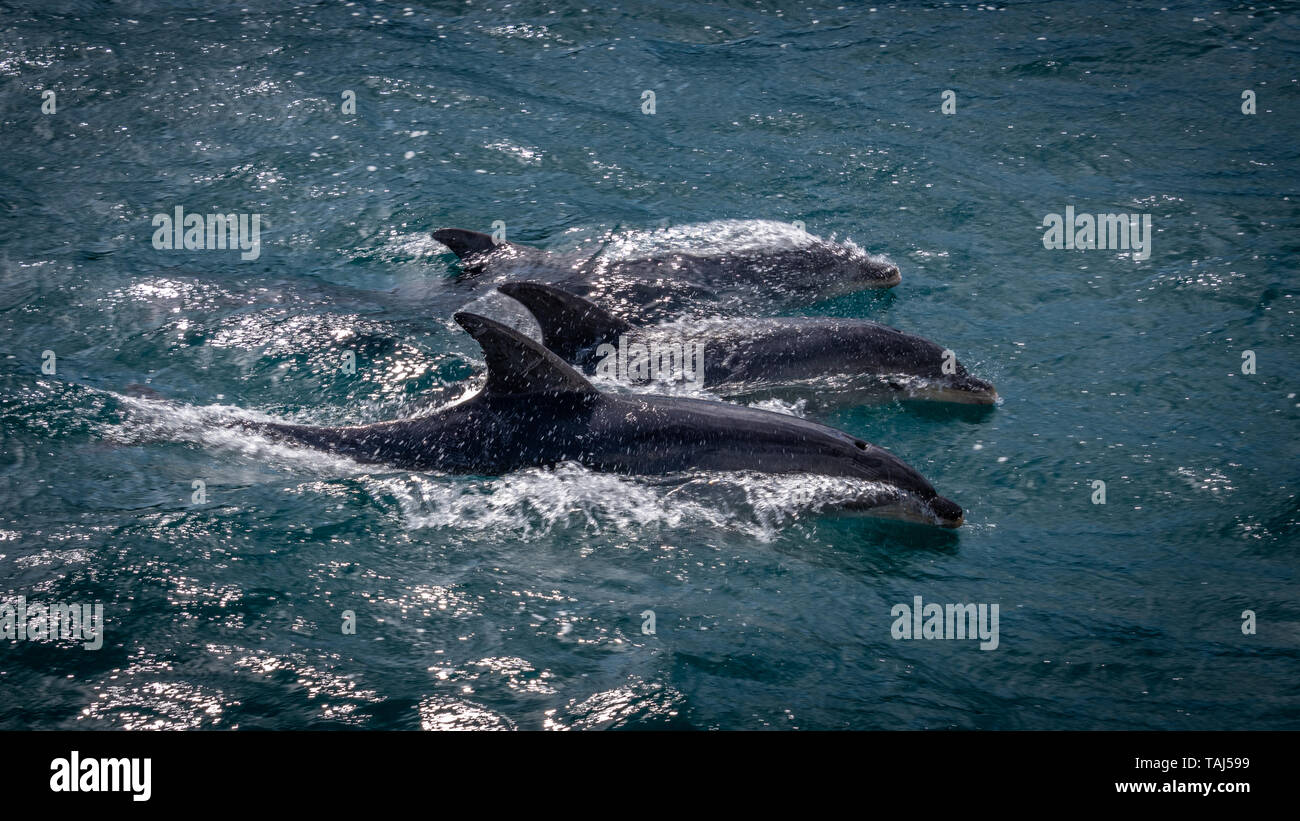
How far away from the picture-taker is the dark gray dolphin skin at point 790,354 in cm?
998

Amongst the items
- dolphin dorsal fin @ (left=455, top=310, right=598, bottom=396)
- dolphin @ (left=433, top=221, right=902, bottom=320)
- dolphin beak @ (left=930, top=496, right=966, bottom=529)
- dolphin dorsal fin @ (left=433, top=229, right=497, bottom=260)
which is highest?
dolphin dorsal fin @ (left=433, top=229, right=497, bottom=260)

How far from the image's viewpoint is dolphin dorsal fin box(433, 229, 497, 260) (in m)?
11.9

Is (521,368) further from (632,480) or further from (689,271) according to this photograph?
(689,271)

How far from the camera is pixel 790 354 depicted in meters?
10.1

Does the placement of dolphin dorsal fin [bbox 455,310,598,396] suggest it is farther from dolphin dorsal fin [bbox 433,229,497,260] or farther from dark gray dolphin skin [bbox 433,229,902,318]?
dolphin dorsal fin [bbox 433,229,497,260]

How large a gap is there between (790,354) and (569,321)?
1940 millimetres

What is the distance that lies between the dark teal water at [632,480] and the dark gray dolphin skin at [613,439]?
19cm

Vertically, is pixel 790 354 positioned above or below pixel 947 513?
above

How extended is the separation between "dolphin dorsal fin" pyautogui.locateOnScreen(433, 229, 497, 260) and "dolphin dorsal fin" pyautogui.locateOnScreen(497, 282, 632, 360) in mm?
2219

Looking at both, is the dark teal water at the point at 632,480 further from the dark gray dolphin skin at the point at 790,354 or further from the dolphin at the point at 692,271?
the dolphin at the point at 692,271

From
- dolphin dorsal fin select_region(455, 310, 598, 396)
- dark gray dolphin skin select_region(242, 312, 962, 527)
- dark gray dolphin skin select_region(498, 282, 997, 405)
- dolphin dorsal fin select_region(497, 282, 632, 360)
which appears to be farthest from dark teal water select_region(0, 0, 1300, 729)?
dolphin dorsal fin select_region(497, 282, 632, 360)

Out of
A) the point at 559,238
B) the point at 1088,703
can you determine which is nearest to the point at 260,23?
the point at 559,238

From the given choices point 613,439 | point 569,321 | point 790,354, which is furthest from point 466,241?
point 613,439
